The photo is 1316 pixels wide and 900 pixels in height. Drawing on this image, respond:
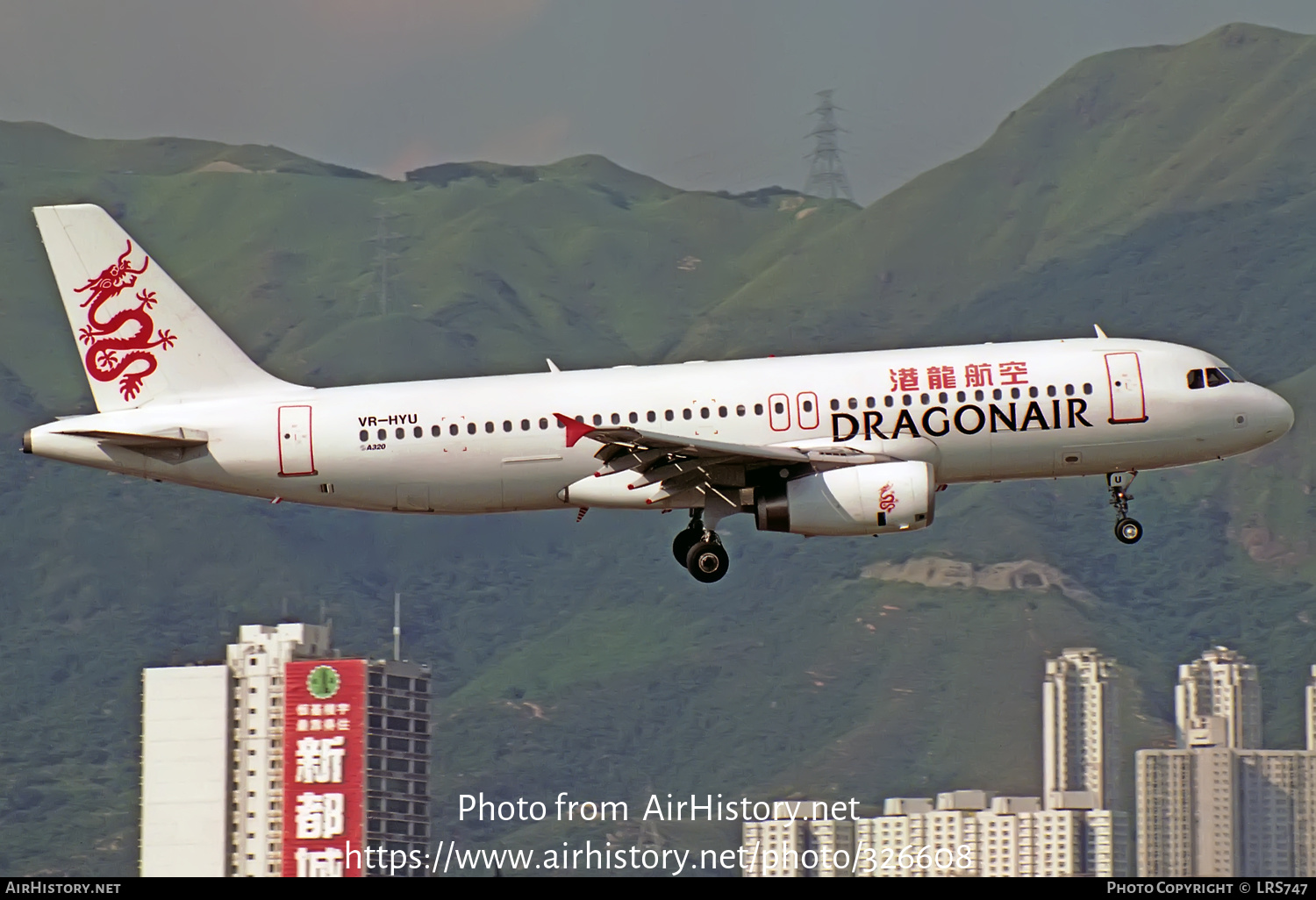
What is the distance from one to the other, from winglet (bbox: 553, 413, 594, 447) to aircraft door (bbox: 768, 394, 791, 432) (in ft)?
14.8

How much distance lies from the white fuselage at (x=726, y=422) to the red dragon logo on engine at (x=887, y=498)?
1.55 meters

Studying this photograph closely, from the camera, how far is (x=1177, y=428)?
5378 cm

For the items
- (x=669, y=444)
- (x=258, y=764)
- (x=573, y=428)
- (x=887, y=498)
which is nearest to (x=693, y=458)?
(x=669, y=444)

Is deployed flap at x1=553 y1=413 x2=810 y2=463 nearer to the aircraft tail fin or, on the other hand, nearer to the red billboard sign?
the aircraft tail fin

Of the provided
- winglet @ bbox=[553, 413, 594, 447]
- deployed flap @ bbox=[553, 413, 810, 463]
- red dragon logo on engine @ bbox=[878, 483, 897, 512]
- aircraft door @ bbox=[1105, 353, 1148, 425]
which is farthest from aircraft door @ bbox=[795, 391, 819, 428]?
aircraft door @ bbox=[1105, 353, 1148, 425]

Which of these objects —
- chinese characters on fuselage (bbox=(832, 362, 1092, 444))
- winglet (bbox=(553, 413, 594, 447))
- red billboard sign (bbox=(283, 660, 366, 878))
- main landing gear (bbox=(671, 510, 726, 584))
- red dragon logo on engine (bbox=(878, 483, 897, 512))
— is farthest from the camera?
red billboard sign (bbox=(283, 660, 366, 878))

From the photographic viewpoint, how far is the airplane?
172 feet

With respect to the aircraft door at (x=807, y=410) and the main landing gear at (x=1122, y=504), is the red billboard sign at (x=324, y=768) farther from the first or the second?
the aircraft door at (x=807, y=410)

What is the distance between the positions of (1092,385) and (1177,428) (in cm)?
249

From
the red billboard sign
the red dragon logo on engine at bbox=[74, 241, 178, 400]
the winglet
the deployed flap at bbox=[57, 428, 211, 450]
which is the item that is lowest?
the red billboard sign

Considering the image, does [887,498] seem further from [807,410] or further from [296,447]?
[296,447]
